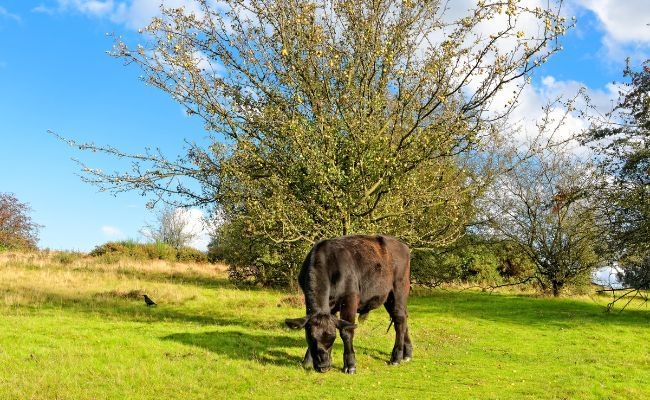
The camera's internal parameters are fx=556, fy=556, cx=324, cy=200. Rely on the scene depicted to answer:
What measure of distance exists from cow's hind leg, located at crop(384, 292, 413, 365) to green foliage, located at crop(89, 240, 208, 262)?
41028mm

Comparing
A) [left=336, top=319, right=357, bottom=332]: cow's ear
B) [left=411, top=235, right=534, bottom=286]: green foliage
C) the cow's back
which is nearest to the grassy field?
[left=336, top=319, right=357, bottom=332]: cow's ear

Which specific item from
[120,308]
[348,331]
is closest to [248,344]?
[348,331]

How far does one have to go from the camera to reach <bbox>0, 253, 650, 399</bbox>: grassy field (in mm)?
11438

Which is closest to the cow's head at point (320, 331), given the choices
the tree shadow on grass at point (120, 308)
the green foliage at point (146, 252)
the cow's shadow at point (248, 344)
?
the cow's shadow at point (248, 344)

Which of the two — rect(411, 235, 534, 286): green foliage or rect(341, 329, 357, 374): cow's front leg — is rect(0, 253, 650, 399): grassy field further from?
rect(411, 235, 534, 286): green foliage

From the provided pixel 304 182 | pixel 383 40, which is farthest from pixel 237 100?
pixel 383 40

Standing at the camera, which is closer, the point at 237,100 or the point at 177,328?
the point at 177,328

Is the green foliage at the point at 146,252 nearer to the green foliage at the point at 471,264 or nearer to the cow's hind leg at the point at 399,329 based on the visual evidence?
the green foliage at the point at 471,264

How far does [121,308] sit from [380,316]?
10.8m

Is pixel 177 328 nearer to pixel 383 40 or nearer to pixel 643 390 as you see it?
pixel 383 40

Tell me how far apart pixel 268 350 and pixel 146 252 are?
4276 centimetres

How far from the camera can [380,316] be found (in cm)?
2373

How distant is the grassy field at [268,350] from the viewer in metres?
11.4

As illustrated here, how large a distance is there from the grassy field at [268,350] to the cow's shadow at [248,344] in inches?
2.1
